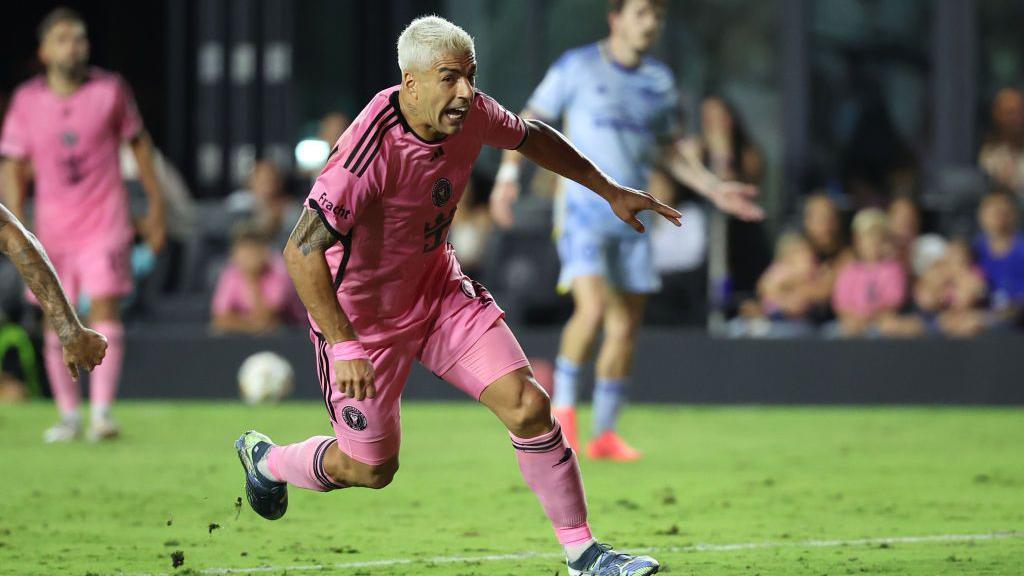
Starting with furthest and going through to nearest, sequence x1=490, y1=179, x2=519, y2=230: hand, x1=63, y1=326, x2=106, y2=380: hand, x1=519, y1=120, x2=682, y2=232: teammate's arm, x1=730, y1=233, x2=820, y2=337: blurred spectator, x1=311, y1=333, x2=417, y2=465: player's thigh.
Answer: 1. x1=730, y1=233, x2=820, y2=337: blurred spectator
2. x1=490, y1=179, x2=519, y2=230: hand
3. x1=519, y1=120, x2=682, y2=232: teammate's arm
4. x1=311, y1=333, x2=417, y2=465: player's thigh
5. x1=63, y1=326, x2=106, y2=380: hand

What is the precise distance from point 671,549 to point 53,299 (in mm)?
2425

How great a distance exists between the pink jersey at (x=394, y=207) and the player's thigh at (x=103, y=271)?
183 inches

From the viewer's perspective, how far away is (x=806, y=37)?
16.1 m

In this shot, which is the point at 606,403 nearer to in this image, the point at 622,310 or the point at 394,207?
the point at 622,310

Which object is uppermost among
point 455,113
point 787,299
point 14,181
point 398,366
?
point 455,113

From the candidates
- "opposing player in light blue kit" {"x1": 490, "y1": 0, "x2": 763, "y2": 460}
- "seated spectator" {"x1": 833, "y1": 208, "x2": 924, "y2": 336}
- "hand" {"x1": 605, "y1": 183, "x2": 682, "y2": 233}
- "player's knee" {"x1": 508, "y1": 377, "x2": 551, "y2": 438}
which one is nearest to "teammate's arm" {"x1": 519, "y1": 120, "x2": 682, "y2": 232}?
"hand" {"x1": 605, "y1": 183, "x2": 682, "y2": 233}

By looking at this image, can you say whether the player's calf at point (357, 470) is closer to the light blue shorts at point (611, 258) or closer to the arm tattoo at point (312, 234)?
the arm tattoo at point (312, 234)

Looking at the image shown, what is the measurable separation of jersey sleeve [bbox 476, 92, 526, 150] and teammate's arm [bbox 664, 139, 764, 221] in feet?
10.2

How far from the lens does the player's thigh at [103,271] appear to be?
32.5 feet

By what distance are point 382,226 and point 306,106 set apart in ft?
39.3

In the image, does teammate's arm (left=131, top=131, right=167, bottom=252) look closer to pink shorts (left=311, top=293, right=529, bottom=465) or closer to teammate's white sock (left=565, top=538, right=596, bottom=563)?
pink shorts (left=311, top=293, right=529, bottom=465)

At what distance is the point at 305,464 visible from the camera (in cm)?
589

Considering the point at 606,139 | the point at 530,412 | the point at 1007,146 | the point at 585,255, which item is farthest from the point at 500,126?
the point at 1007,146

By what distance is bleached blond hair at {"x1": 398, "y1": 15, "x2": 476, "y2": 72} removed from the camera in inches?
203
